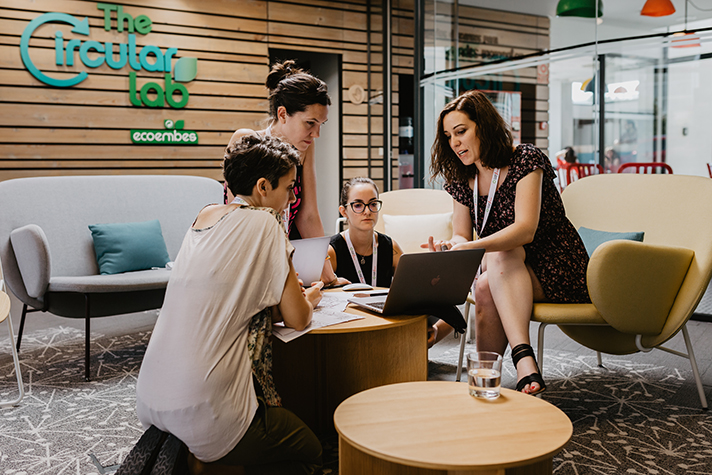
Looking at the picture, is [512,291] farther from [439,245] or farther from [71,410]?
[71,410]

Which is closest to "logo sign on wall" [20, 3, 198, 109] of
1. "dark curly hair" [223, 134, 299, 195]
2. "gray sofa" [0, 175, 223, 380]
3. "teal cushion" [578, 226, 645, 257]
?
"gray sofa" [0, 175, 223, 380]

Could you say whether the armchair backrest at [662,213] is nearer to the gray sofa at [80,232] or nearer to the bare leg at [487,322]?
the bare leg at [487,322]

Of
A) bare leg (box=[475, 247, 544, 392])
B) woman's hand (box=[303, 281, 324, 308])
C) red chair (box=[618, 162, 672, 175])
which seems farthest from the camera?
red chair (box=[618, 162, 672, 175])

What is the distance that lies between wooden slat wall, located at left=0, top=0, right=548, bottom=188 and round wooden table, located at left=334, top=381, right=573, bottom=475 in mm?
5079

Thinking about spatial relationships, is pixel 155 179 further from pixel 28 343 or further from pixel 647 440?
pixel 647 440

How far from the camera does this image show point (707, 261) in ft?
8.31

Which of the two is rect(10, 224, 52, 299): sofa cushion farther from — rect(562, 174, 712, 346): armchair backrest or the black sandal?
rect(562, 174, 712, 346): armchair backrest

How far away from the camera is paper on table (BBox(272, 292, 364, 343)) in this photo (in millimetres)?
1894

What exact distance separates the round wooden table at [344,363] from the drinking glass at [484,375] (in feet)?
1.28

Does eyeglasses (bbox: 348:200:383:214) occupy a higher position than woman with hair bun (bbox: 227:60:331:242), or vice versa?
woman with hair bun (bbox: 227:60:331:242)

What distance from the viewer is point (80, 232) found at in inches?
154

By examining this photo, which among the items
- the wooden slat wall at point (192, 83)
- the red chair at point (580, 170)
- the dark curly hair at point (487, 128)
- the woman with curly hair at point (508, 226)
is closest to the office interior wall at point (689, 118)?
the red chair at point (580, 170)

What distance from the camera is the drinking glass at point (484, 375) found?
167 centimetres

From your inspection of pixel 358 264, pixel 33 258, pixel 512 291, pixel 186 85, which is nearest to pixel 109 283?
pixel 33 258
